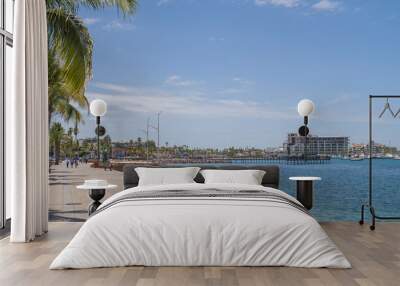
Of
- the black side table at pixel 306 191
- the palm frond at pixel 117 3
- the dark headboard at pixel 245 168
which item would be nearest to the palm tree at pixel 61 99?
the palm frond at pixel 117 3

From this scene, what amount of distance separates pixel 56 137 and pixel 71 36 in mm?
1718

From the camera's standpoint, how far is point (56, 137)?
743 cm

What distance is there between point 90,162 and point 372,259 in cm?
473

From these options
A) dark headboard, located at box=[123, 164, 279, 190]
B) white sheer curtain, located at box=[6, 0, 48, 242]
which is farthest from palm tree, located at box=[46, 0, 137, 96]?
dark headboard, located at box=[123, 164, 279, 190]

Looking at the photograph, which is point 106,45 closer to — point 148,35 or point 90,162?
point 148,35

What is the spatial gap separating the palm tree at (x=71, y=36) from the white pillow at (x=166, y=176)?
4.95 ft

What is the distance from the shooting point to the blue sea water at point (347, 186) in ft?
26.3

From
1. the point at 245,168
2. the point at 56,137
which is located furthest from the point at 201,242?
the point at 56,137

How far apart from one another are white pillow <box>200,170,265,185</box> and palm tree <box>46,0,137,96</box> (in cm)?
209

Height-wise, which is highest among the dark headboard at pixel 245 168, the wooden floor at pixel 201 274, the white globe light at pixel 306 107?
the white globe light at pixel 306 107

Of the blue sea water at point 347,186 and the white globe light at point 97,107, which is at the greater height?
the white globe light at point 97,107

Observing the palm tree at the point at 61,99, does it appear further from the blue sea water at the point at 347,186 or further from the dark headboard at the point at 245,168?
the blue sea water at the point at 347,186

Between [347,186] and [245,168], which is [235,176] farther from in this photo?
[347,186]

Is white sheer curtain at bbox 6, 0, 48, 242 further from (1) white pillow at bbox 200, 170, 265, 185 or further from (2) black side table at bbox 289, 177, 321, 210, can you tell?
(2) black side table at bbox 289, 177, 321, 210
